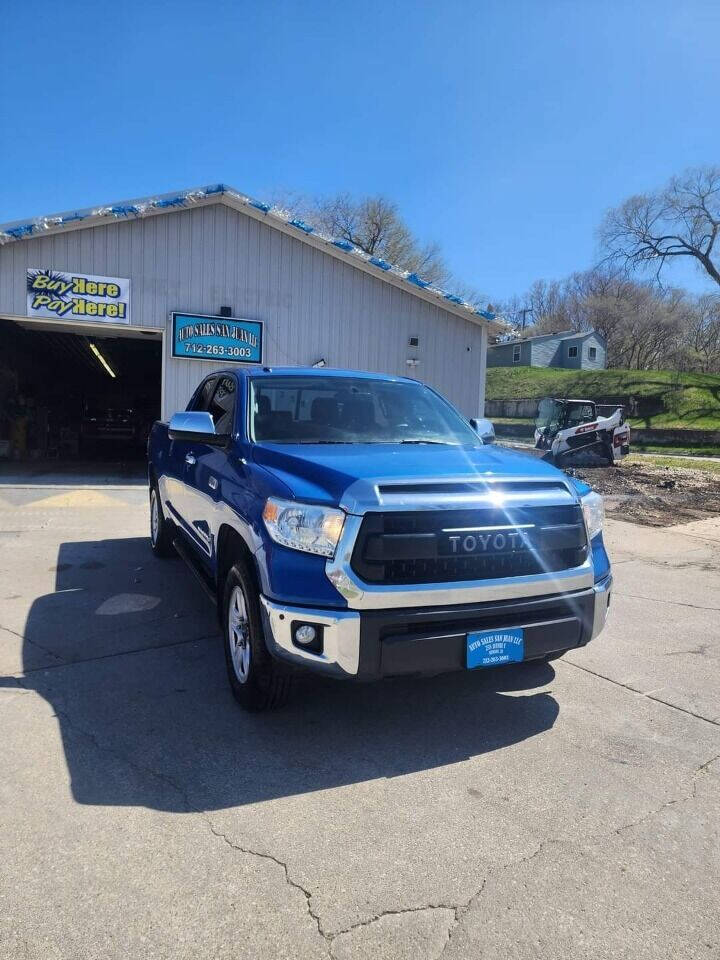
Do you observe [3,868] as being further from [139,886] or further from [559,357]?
[559,357]

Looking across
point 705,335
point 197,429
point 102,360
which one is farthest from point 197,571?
point 705,335

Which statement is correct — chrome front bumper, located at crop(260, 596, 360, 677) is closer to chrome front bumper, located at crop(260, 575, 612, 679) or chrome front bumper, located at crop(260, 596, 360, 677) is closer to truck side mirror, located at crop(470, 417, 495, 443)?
chrome front bumper, located at crop(260, 575, 612, 679)

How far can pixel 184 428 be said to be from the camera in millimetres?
4391

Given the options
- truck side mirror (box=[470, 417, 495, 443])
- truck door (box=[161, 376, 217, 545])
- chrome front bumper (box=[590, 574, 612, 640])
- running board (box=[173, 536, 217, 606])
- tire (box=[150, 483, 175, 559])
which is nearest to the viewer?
chrome front bumper (box=[590, 574, 612, 640])

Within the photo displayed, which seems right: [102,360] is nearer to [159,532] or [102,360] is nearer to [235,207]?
[235,207]

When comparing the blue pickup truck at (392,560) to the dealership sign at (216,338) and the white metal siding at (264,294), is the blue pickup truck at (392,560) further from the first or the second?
the white metal siding at (264,294)

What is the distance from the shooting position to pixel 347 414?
4586 millimetres

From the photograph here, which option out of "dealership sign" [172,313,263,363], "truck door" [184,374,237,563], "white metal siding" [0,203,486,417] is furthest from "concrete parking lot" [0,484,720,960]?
"white metal siding" [0,203,486,417]

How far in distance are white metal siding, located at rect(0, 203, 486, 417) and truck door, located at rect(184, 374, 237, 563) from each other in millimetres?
8208

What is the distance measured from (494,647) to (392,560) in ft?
2.20

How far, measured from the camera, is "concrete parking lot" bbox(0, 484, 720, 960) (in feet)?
7.17

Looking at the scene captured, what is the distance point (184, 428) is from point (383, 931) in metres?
3.10

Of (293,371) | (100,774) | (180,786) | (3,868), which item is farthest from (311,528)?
(293,371)

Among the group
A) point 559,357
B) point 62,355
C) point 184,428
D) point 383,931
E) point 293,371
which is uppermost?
point 559,357
